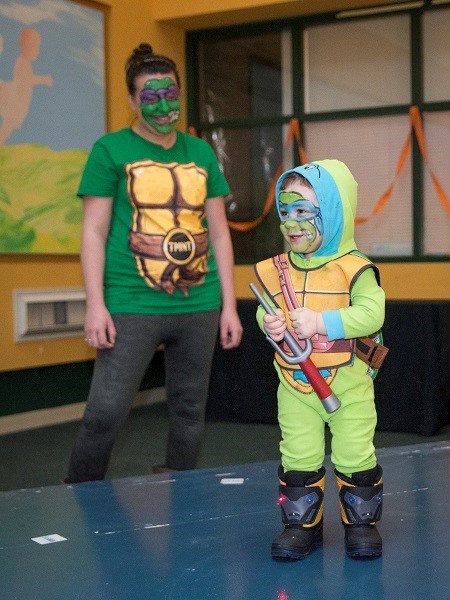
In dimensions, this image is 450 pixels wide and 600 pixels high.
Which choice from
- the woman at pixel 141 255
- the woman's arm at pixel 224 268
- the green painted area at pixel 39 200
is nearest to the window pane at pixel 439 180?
the green painted area at pixel 39 200

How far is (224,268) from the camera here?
2.47 meters

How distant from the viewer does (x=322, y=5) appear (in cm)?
541

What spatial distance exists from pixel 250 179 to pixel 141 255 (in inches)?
152

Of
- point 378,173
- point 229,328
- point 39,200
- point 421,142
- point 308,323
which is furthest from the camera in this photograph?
point 378,173

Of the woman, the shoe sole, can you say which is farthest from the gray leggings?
the shoe sole

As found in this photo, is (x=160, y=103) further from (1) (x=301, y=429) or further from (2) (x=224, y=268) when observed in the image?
(1) (x=301, y=429)

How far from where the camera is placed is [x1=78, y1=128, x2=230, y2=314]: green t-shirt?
2.24m

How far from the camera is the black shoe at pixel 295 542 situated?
1.63 meters

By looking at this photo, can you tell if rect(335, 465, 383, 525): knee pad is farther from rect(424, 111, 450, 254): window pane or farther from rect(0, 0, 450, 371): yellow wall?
rect(424, 111, 450, 254): window pane

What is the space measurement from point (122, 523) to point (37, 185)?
10.2 ft

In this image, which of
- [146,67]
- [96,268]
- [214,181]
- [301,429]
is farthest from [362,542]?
[146,67]

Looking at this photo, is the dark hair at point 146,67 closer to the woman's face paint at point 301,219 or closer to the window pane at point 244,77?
the woman's face paint at point 301,219

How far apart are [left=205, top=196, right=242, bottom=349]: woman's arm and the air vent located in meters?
2.38

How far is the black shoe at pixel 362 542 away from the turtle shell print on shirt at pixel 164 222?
860mm
